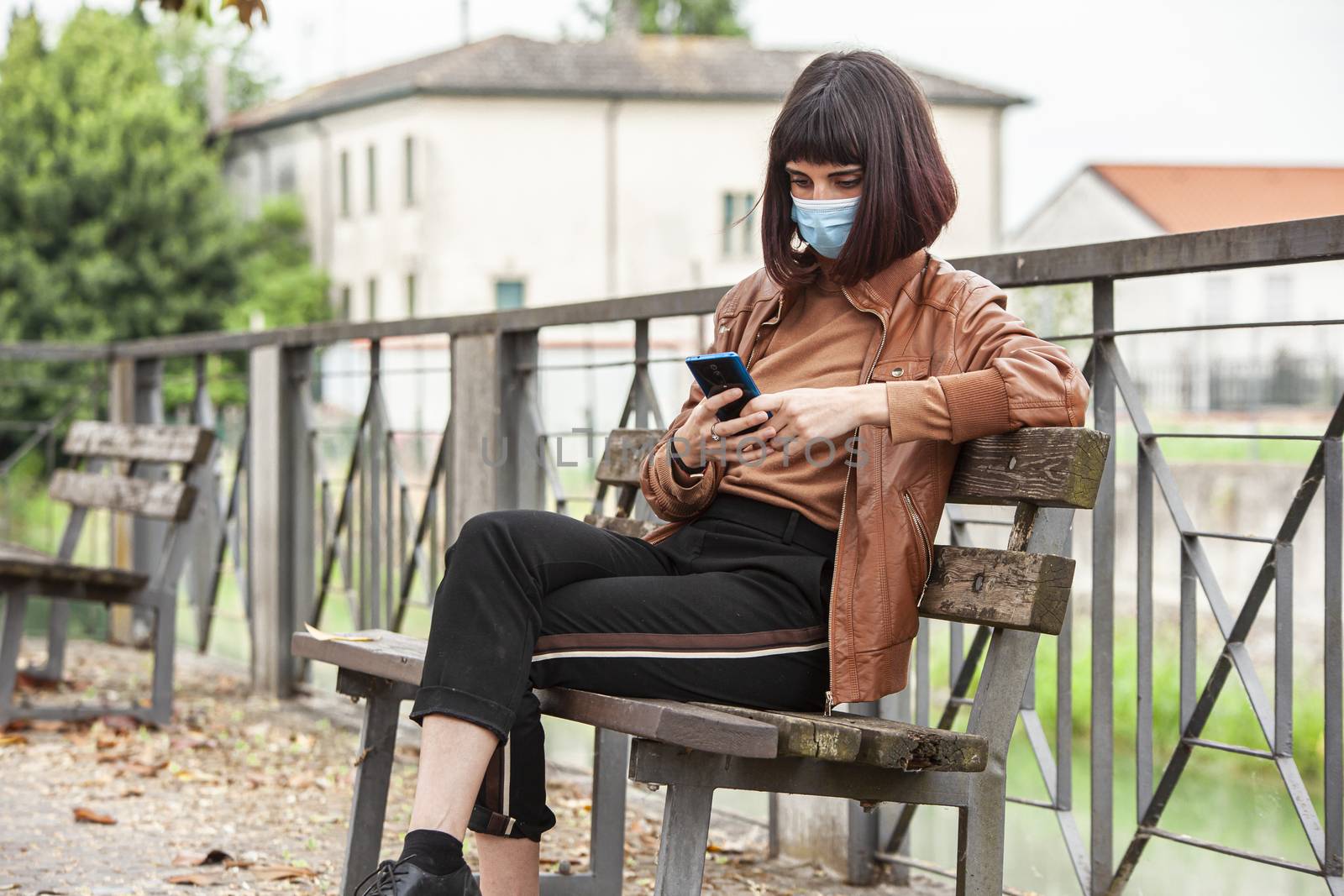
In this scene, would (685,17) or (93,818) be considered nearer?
(93,818)

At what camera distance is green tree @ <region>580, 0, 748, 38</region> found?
5325 centimetres

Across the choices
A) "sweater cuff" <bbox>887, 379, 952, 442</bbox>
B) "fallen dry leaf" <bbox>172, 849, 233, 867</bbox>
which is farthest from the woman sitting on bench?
"fallen dry leaf" <bbox>172, 849, 233, 867</bbox>

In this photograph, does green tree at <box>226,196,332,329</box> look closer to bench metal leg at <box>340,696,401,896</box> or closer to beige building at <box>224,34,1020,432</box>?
beige building at <box>224,34,1020,432</box>

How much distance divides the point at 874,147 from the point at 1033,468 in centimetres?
60

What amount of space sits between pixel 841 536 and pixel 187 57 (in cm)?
5769

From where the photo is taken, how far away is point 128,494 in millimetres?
6039

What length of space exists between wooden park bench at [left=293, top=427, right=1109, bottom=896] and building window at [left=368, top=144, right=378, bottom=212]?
38659mm

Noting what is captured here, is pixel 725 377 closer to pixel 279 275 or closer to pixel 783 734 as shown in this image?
pixel 783 734

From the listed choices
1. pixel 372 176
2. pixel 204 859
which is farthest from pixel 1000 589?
pixel 372 176

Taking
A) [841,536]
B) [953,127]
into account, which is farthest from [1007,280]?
[953,127]

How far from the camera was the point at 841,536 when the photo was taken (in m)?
2.61

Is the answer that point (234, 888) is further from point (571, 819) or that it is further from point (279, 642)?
point (279, 642)

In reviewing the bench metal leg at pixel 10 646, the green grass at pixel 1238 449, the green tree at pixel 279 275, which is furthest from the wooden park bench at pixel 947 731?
the green tree at pixel 279 275

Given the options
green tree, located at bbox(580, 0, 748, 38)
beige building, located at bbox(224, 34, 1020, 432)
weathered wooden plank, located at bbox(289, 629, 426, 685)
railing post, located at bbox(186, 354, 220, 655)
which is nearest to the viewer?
weathered wooden plank, located at bbox(289, 629, 426, 685)
